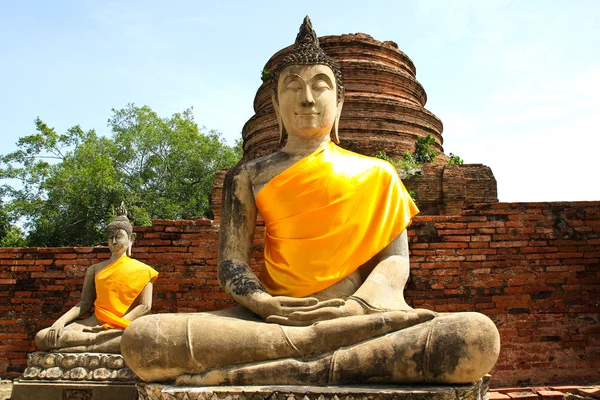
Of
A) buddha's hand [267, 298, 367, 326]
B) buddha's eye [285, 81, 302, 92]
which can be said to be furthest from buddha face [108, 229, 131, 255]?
buddha's hand [267, 298, 367, 326]

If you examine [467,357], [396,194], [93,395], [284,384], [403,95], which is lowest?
[93,395]

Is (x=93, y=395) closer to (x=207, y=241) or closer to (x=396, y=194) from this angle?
(x=207, y=241)

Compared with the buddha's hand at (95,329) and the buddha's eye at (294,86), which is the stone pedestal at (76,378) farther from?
the buddha's eye at (294,86)

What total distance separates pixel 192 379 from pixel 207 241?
4078 millimetres

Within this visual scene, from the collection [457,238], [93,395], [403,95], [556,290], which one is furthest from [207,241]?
[403,95]

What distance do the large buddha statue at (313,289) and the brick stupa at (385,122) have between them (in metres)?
5.11

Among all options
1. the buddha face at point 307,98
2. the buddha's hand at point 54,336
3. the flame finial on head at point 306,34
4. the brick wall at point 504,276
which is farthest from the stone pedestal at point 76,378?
the flame finial on head at point 306,34

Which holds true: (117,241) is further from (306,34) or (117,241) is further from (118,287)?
(306,34)

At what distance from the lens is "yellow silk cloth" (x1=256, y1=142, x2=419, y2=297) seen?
119 inches

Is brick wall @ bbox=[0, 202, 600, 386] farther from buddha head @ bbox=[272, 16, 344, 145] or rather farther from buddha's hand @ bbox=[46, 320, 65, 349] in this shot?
buddha head @ bbox=[272, 16, 344, 145]

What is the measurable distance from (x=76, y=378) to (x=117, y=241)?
133 cm

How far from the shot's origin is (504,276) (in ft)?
20.4

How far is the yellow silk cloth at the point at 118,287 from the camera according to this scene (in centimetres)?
495

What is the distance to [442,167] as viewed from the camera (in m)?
8.56
